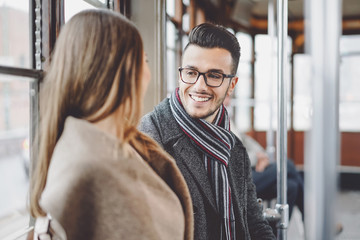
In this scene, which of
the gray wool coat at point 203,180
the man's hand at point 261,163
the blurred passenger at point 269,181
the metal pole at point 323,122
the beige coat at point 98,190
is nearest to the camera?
the metal pole at point 323,122

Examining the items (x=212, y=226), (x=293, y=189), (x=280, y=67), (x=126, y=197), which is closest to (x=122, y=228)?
(x=126, y=197)

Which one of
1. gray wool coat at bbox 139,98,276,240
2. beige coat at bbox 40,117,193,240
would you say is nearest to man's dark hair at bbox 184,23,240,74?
gray wool coat at bbox 139,98,276,240

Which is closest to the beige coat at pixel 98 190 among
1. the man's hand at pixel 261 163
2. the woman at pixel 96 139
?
the woman at pixel 96 139

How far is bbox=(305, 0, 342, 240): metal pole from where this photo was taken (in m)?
0.50

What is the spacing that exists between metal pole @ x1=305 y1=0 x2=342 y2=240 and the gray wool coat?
0.59 m

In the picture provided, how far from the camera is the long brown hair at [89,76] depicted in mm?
736

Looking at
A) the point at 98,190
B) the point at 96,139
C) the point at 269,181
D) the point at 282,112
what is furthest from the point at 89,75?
the point at 269,181

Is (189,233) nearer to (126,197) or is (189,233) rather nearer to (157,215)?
(157,215)

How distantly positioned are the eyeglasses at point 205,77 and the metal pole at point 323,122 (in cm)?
65

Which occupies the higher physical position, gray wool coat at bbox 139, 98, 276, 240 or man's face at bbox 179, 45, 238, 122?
man's face at bbox 179, 45, 238, 122

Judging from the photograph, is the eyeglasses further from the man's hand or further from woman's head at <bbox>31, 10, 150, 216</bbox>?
the man's hand

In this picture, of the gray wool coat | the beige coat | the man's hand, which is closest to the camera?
the beige coat

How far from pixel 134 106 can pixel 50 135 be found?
20cm

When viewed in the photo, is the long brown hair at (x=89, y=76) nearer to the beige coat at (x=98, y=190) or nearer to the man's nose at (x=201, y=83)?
the beige coat at (x=98, y=190)
